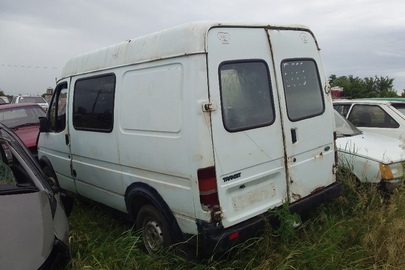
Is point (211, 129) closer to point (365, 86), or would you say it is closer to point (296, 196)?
point (296, 196)

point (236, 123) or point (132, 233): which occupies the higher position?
point (236, 123)

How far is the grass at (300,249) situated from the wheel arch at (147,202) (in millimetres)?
216

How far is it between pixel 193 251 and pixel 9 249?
5.05ft

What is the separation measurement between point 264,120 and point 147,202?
1.45 meters

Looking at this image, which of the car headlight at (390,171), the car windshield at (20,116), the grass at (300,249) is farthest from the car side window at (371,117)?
the car windshield at (20,116)

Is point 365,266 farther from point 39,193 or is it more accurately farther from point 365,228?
point 39,193

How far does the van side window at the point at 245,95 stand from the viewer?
306 cm

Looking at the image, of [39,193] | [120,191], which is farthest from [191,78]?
[120,191]

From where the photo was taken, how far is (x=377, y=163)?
4.37 m

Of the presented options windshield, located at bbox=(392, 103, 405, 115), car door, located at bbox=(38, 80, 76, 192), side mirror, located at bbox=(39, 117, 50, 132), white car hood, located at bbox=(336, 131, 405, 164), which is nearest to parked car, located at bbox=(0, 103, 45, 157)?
car door, located at bbox=(38, 80, 76, 192)

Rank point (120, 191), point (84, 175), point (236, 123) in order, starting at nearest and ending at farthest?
point (236, 123) → point (120, 191) → point (84, 175)

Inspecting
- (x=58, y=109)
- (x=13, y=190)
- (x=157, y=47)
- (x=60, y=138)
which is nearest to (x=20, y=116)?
(x=58, y=109)

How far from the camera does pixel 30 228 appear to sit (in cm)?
234

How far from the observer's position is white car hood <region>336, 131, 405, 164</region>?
4441 millimetres
